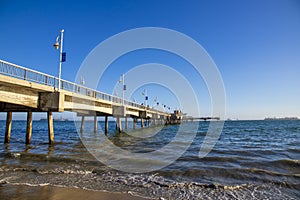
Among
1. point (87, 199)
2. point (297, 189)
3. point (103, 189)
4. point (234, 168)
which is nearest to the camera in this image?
point (87, 199)

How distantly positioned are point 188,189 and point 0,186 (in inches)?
256

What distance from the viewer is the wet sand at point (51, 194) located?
5.95 m

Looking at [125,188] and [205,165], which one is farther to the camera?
[205,165]

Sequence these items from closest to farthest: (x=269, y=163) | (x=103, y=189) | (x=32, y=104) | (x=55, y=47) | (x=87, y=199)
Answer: (x=87, y=199) < (x=103, y=189) < (x=269, y=163) < (x=32, y=104) < (x=55, y=47)

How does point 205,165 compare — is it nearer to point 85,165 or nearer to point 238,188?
point 238,188

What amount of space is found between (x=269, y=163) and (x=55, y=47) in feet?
57.6

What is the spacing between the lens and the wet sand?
595cm

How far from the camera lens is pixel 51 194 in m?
6.21

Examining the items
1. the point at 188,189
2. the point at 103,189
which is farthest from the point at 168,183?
the point at 103,189

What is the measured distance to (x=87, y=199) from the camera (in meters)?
5.86

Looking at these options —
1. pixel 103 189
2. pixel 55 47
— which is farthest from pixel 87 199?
pixel 55 47

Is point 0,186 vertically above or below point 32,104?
below

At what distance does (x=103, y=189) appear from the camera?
22.4 ft

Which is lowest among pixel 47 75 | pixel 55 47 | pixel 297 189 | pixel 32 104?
pixel 297 189
